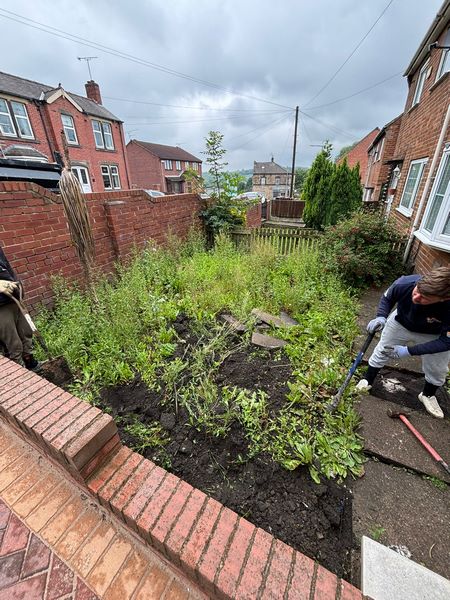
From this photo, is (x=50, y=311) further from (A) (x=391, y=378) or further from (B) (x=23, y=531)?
(A) (x=391, y=378)

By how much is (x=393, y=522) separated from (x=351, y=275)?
4.11 meters

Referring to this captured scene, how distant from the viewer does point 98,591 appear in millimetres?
1130

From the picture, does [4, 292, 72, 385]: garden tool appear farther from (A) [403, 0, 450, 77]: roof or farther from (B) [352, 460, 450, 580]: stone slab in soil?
(A) [403, 0, 450, 77]: roof

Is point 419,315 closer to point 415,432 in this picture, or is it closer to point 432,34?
point 415,432

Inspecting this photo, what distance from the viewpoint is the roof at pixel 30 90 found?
44.8 ft

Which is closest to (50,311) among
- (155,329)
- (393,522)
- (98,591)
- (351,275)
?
(155,329)

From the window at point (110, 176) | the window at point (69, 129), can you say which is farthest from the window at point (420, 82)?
the window at point (110, 176)

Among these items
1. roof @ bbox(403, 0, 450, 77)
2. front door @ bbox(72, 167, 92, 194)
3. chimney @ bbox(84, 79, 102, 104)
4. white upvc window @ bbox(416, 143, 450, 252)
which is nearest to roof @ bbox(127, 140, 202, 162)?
chimney @ bbox(84, 79, 102, 104)

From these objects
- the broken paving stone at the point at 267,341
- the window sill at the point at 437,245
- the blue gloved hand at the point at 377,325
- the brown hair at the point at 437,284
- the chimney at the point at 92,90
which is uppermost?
the chimney at the point at 92,90

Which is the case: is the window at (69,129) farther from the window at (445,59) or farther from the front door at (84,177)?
the window at (445,59)

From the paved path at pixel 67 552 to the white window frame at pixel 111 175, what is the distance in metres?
22.4

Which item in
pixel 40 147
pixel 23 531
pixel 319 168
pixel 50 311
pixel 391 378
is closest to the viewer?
pixel 23 531

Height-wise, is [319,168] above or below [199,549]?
above

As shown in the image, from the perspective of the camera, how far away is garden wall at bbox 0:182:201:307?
327 centimetres
